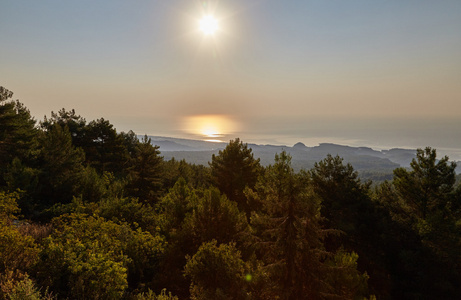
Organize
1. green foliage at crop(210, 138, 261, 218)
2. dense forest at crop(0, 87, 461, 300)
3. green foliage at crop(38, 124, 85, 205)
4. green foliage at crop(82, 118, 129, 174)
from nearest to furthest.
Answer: dense forest at crop(0, 87, 461, 300), green foliage at crop(38, 124, 85, 205), green foliage at crop(210, 138, 261, 218), green foliage at crop(82, 118, 129, 174)

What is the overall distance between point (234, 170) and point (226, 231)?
10.5 metres

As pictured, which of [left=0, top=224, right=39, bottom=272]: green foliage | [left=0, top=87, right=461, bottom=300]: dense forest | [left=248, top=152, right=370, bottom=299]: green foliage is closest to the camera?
[left=0, top=224, right=39, bottom=272]: green foliage

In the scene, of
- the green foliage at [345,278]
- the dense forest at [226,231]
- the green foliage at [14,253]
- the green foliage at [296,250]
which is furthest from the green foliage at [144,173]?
the green foliage at [345,278]

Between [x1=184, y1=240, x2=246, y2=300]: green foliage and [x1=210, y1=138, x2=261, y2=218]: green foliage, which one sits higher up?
[x1=210, y1=138, x2=261, y2=218]: green foliage

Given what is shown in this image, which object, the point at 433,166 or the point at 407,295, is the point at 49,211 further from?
the point at 433,166

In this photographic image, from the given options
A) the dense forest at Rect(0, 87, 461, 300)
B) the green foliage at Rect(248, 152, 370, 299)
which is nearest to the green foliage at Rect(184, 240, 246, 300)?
the dense forest at Rect(0, 87, 461, 300)

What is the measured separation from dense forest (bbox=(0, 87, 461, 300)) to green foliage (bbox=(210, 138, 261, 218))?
0.11 metres

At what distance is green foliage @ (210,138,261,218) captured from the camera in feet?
77.3

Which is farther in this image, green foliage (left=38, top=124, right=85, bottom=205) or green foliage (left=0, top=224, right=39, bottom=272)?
green foliage (left=38, top=124, right=85, bottom=205)

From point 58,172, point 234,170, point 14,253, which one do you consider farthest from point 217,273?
point 58,172

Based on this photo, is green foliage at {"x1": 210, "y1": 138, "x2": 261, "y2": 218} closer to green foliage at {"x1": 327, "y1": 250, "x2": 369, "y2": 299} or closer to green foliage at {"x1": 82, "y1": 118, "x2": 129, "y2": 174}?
green foliage at {"x1": 327, "y1": 250, "x2": 369, "y2": 299}

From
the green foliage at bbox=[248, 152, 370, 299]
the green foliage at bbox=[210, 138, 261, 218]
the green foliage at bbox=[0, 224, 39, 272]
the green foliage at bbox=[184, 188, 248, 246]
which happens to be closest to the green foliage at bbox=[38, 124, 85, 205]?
the green foliage at bbox=[210, 138, 261, 218]

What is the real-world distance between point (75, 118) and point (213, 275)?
152 ft

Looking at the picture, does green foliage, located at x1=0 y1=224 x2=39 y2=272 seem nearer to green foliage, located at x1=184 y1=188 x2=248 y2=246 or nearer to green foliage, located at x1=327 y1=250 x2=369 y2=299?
green foliage, located at x1=184 y1=188 x2=248 y2=246
